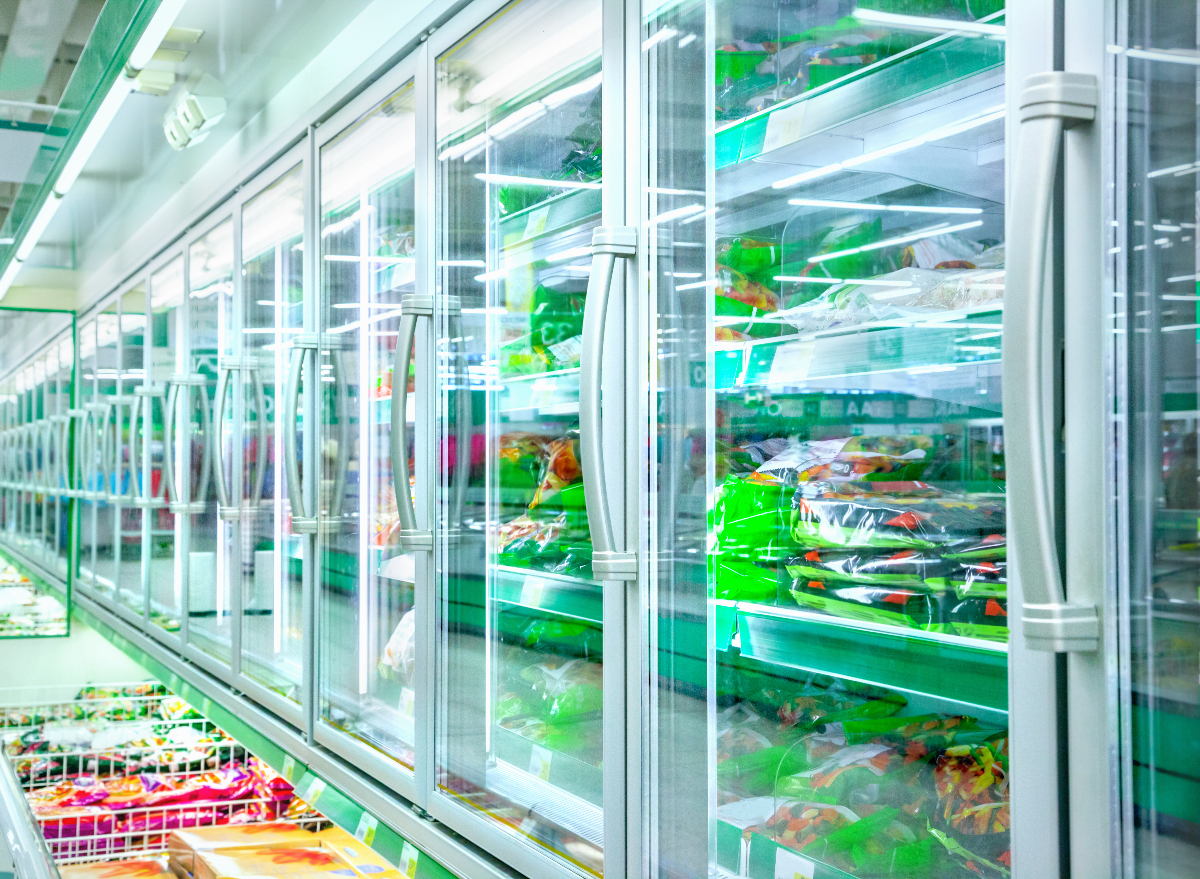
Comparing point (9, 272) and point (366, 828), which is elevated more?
point (9, 272)

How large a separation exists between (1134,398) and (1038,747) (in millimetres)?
297

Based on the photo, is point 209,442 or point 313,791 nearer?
point 313,791

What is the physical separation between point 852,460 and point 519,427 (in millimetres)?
770

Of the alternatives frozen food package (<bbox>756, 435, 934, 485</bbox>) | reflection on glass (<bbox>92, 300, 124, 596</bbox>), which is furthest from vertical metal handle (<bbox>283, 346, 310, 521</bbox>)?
reflection on glass (<bbox>92, 300, 124, 596</bbox>)

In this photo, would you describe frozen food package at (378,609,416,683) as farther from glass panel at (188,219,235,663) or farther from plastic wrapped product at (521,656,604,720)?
glass panel at (188,219,235,663)

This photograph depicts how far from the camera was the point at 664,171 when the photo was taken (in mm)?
1402

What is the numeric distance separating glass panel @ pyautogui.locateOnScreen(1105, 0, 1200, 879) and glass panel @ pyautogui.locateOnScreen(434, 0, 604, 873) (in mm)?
804

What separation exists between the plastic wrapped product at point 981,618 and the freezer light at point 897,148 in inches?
18.0

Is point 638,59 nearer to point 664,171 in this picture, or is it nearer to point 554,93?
point 664,171

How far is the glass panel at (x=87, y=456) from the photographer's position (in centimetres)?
596

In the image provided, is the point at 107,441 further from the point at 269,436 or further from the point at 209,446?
the point at 269,436

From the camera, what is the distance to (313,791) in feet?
8.24

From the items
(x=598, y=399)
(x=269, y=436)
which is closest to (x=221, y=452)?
(x=269, y=436)

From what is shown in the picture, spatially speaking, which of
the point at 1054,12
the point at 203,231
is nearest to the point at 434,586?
the point at 1054,12
